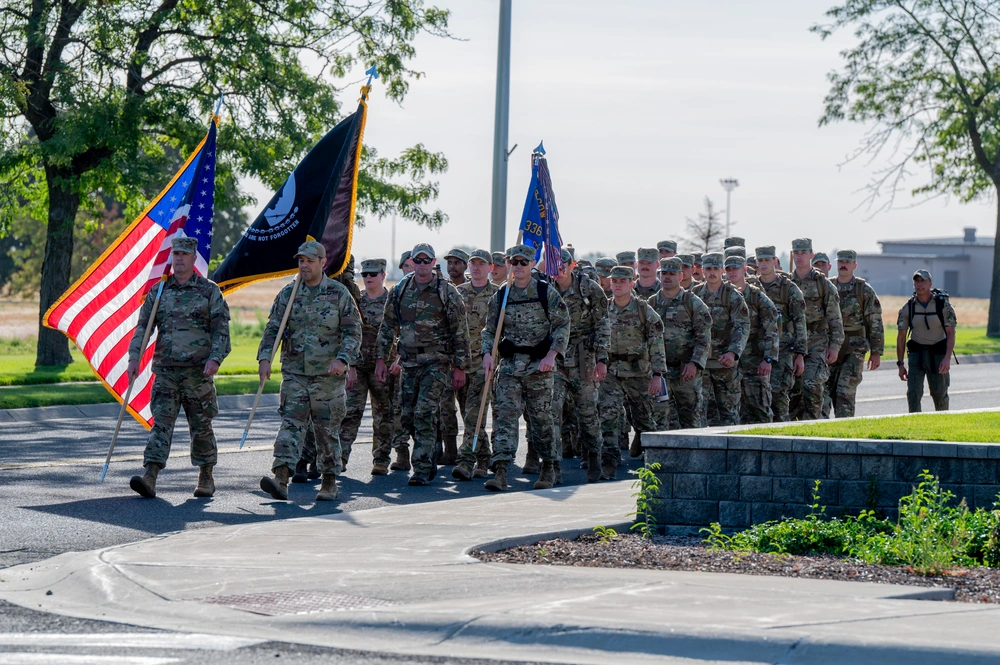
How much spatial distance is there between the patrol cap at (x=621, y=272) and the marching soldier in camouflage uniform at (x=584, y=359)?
196 millimetres

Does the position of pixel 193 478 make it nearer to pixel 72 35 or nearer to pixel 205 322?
pixel 205 322

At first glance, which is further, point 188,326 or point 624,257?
point 624,257

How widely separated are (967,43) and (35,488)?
33247 mm

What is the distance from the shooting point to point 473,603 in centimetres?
694

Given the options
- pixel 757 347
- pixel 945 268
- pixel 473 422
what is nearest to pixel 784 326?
pixel 757 347

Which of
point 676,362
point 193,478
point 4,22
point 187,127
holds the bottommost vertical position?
point 193,478

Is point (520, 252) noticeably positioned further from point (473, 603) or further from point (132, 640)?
point (132, 640)

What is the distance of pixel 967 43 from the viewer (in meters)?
39.1

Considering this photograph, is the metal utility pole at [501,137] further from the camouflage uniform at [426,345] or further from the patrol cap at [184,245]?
the patrol cap at [184,245]

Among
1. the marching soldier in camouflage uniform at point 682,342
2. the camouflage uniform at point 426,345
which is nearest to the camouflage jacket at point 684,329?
the marching soldier in camouflage uniform at point 682,342

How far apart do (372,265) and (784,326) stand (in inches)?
176

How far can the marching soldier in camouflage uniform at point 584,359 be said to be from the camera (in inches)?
496

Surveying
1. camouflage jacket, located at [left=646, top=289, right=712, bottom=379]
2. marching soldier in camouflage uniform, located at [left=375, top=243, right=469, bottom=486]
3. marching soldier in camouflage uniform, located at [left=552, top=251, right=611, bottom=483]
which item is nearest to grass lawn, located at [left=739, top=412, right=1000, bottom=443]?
marching soldier in camouflage uniform, located at [left=552, top=251, right=611, bottom=483]

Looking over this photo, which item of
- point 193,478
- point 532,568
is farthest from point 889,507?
point 193,478
